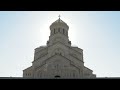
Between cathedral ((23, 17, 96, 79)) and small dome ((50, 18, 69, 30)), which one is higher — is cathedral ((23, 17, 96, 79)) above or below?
below

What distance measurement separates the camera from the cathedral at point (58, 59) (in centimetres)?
2504

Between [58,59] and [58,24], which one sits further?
[58,24]

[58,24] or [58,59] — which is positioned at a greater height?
[58,24]

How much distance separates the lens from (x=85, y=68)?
96.3ft

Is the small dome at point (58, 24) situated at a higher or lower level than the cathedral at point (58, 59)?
higher

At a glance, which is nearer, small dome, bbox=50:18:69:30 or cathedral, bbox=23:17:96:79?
cathedral, bbox=23:17:96:79

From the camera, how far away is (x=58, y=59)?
2533cm

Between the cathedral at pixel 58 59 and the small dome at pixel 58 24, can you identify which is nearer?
the cathedral at pixel 58 59

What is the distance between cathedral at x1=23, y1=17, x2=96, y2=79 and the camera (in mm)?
25036
